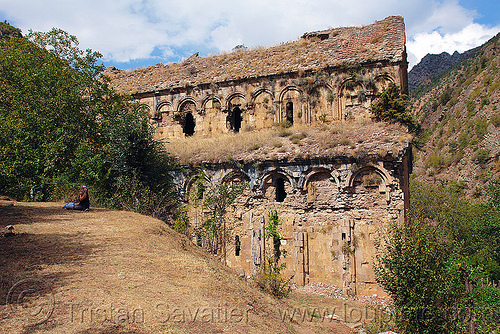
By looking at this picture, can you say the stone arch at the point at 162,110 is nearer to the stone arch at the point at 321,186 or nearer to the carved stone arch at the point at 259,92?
the carved stone arch at the point at 259,92

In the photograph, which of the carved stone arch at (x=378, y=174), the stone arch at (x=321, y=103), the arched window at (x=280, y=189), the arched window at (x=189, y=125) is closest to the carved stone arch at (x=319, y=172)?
the carved stone arch at (x=378, y=174)

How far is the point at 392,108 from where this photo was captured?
15.1 m

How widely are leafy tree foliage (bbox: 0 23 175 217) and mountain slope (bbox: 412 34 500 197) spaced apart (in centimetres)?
3457

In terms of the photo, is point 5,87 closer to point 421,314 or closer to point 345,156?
point 345,156

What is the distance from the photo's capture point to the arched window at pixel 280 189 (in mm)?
14203

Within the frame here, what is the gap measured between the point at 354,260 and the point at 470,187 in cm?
3258

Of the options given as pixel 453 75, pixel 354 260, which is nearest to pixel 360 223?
pixel 354 260

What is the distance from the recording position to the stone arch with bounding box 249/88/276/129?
18.4 m

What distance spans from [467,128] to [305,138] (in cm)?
3675

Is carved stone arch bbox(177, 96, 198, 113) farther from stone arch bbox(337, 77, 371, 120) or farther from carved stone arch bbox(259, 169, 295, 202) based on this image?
carved stone arch bbox(259, 169, 295, 202)

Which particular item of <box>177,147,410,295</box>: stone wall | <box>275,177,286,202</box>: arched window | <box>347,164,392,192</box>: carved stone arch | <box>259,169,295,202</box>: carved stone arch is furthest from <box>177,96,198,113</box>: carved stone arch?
<box>347,164,392,192</box>: carved stone arch

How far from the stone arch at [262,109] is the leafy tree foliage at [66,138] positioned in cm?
524

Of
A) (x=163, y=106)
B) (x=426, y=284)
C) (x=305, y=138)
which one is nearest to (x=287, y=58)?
(x=305, y=138)

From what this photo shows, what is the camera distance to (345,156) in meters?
13.0
